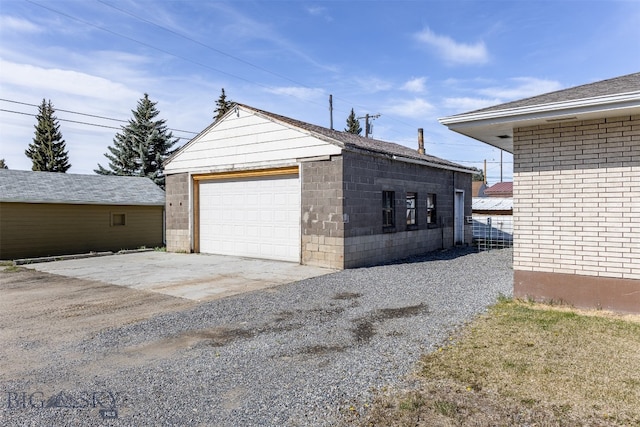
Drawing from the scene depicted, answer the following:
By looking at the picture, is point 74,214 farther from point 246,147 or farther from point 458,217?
point 458,217

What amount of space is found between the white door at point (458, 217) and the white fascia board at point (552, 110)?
10504mm

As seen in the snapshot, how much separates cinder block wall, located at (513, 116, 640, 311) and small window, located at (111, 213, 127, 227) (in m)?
18.6

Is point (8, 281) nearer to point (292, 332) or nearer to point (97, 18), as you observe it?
point (292, 332)

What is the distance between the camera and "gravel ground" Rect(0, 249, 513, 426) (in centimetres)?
325

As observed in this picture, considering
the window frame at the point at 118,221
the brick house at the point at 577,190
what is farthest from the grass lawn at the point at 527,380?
the window frame at the point at 118,221

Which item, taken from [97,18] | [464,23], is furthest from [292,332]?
[97,18]

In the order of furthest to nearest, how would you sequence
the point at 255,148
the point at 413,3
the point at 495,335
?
the point at 255,148 → the point at 413,3 → the point at 495,335

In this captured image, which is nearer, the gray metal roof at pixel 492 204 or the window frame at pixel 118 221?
the window frame at pixel 118 221

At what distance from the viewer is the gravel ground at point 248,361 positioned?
325 cm

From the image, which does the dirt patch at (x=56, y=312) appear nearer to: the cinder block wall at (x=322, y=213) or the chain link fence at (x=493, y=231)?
the cinder block wall at (x=322, y=213)

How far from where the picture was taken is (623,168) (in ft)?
19.5

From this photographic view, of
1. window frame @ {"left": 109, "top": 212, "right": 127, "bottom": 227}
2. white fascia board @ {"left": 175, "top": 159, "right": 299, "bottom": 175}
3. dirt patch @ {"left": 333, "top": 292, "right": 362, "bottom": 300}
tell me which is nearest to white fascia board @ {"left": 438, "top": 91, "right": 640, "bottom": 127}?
dirt patch @ {"left": 333, "top": 292, "right": 362, "bottom": 300}

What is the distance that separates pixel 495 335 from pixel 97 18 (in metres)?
18.4

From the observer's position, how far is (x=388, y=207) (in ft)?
42.2
